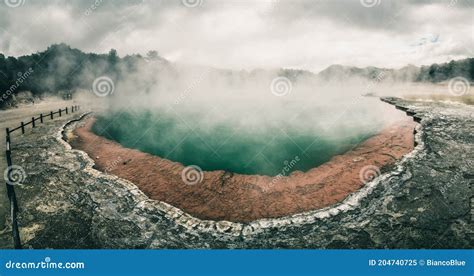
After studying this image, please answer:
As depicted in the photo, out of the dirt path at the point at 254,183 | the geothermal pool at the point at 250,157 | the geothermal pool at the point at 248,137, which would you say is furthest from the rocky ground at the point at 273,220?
the geothermal pool at the point at 248,137

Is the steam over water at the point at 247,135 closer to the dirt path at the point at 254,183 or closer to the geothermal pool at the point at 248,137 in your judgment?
the geothermal pool at the point at 248,137

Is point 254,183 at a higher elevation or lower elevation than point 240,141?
lower

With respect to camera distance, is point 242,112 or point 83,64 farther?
point 83,64

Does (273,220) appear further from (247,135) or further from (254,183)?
(247,135)

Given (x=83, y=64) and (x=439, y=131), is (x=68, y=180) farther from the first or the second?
(x=83, y=64)

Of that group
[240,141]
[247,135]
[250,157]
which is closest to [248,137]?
[247,135]

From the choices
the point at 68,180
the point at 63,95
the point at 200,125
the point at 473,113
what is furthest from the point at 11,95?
the point at 473,113

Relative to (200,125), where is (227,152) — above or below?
below
